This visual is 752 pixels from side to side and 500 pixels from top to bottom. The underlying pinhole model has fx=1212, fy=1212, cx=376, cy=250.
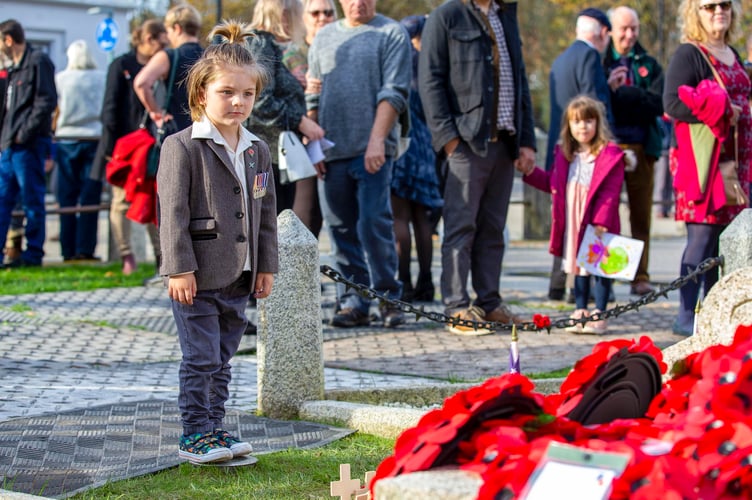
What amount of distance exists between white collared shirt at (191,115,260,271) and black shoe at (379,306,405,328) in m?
3.70

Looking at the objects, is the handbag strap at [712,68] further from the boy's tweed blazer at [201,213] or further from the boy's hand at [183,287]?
the boy's hand at [183,287]

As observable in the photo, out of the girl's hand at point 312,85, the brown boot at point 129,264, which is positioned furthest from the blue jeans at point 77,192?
the girl's hand at point 312,85

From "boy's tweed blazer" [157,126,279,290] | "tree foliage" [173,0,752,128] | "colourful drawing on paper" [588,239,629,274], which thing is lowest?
"colourful drawing on paper" [588,239,629,274]

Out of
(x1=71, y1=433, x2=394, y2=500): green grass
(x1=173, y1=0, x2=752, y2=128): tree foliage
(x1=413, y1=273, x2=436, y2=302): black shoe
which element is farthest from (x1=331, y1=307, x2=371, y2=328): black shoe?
(x1=173, y1=0, x2=752, y2=128): tree foliage

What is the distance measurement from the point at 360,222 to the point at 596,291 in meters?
1.75

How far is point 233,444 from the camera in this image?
4.75 metres

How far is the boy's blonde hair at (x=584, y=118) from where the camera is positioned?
856 centimetres

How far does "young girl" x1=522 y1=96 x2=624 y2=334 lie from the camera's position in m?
8.46

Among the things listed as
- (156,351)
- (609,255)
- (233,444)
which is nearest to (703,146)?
(609,255)

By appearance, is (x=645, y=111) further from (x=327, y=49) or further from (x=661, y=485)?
(x=661, y=485)

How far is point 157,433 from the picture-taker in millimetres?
5262

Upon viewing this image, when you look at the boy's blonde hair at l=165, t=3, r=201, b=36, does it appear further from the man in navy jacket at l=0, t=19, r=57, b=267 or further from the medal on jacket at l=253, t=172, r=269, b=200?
the medal on jacket at l=253, t=172, r=269, b=200

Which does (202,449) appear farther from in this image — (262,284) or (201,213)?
(201,213)

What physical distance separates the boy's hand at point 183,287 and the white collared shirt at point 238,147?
0.83 ft
